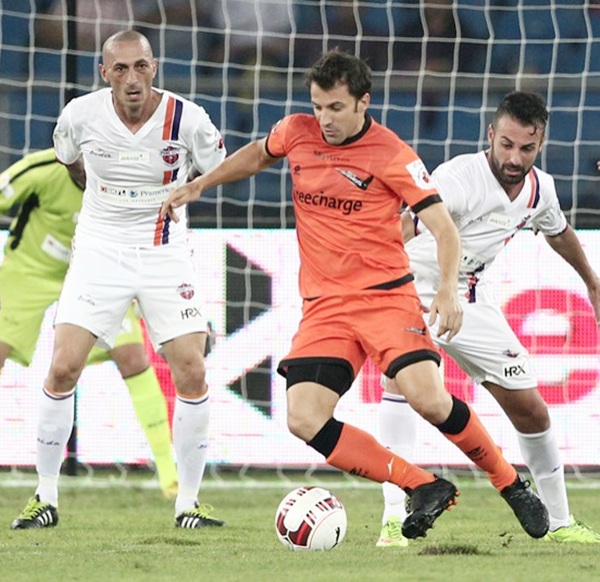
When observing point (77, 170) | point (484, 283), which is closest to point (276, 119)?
point (77, 170)

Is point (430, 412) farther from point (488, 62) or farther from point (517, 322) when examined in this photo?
point (488, 62)

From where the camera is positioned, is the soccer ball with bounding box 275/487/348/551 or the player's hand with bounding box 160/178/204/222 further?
the player's hand with bounding box 160/178/204/222

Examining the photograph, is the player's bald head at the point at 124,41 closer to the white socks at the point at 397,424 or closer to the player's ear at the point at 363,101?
the player's ear at the point at 363,101

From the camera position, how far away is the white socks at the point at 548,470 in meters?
6.48

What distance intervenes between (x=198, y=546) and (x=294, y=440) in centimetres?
311

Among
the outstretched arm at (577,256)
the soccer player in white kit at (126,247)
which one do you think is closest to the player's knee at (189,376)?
the soccer player in white kit at (126,247)

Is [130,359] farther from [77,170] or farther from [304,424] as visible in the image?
[304,424]

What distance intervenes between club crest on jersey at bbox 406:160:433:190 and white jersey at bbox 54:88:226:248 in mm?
1518

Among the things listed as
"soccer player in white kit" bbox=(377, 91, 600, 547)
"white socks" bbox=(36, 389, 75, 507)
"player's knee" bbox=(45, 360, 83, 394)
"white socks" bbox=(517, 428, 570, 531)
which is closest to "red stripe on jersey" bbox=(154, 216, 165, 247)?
"player's knee" bbox=(45, 360, 83, 394)

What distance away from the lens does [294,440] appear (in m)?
9.17

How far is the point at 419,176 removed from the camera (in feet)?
18.9

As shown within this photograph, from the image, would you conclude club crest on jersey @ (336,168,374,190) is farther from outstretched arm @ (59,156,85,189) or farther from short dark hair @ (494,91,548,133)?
outstretched arm @ (59,156,85,189)

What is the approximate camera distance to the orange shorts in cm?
570

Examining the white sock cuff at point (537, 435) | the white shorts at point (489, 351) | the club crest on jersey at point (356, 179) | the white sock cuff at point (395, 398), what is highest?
the club crest on jersey at point (356, 179)
